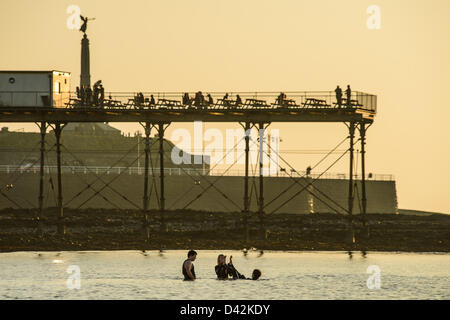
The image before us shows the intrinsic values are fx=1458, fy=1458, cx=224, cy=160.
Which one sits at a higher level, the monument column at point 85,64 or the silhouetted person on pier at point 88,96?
the monument column at point 85,64

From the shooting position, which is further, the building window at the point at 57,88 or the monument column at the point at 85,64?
the monument column at the point at 85,64

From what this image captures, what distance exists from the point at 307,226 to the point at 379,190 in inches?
1110

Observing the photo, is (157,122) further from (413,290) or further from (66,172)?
(66,172)

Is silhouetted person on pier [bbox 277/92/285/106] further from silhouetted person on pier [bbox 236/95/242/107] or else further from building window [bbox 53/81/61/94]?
building window [bbox 53/81/61/94]

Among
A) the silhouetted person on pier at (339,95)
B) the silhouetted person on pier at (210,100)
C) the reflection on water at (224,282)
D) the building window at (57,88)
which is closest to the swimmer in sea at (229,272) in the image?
the reflection on water at (224,282)

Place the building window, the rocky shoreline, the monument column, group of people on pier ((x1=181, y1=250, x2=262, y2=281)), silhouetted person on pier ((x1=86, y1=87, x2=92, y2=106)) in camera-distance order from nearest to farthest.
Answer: group of people on pier ((x1=181, y1=250, x2=262, y2=281)) < the rocky shoreline < silhouetted person on pier ((x1=86, y1=87, x2=92, y2=106)) < the building window < the monument column

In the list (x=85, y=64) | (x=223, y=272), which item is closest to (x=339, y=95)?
(x=223, y=272)

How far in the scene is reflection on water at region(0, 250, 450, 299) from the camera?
63969 millimetres

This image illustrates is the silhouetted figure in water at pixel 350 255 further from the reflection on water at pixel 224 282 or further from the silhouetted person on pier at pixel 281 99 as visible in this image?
the silhouetted person on pier at pixel 281 99

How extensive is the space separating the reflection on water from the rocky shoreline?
7.26 feet

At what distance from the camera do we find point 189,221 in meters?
110

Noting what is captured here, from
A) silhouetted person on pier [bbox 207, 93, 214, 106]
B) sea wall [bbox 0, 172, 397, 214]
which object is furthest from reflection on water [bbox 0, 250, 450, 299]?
sea wall [bbox 0, 172, 397, 214]

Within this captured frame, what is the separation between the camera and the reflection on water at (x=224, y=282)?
6397 cm

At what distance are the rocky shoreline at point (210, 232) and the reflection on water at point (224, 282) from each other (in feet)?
7.26
